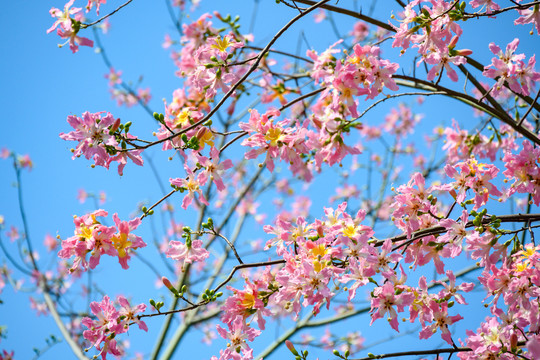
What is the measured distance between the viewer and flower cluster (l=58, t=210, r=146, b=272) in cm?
195

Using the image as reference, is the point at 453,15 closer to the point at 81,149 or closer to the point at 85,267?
the point at 81,149

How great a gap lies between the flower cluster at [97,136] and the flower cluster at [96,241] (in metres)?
0.28

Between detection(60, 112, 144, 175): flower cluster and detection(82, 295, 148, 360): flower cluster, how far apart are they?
0.63 meters

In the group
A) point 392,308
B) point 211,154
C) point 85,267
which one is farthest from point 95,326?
point 392,308

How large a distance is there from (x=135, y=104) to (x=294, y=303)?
5703 mm

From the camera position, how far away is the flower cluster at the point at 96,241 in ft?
6.40

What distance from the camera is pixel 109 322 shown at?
6.44 feet

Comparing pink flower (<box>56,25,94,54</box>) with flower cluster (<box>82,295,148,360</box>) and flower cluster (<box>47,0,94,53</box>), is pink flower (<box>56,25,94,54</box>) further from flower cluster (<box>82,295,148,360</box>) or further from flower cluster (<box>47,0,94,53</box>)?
flower cluster (<box>82,295,148,360</box>)

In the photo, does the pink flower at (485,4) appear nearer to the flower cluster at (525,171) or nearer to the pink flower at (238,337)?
the flower cluster at (525,171)

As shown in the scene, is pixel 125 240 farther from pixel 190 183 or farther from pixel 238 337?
pixel 238 337

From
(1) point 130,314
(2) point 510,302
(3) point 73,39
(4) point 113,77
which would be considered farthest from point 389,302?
(4) point 113,77

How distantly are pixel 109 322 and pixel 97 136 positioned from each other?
32.2 inches

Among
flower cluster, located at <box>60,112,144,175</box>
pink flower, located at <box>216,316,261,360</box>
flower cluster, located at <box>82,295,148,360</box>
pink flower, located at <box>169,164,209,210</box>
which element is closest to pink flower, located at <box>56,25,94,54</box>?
flower cluster, located at <box>60,112,144,175</box>

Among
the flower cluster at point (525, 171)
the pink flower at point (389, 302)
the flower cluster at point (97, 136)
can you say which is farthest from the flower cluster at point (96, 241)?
the flower cluster at point (525, 171)
